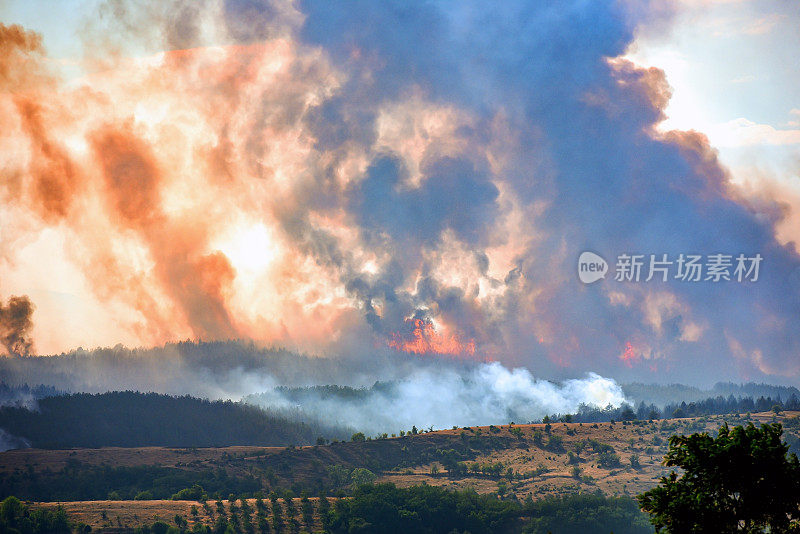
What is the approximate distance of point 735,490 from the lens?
12119 cm

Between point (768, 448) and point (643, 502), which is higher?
point (768, 448)

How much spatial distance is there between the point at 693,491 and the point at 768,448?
41.2ft

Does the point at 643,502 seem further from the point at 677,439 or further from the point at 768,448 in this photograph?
the point at 768,448

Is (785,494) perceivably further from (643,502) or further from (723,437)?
(643,502)

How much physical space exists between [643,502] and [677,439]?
11.0 meters

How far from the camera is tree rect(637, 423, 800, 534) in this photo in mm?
119312

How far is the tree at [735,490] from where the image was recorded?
119 metres

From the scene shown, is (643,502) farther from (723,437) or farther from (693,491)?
(723,437)

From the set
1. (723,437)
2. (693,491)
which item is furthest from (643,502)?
(723,437)

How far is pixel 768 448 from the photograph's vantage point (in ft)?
397

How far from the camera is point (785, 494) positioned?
393 ft

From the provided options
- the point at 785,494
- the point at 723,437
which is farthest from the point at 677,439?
the point at 785,494

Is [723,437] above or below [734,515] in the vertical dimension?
above

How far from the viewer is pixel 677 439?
407ft
